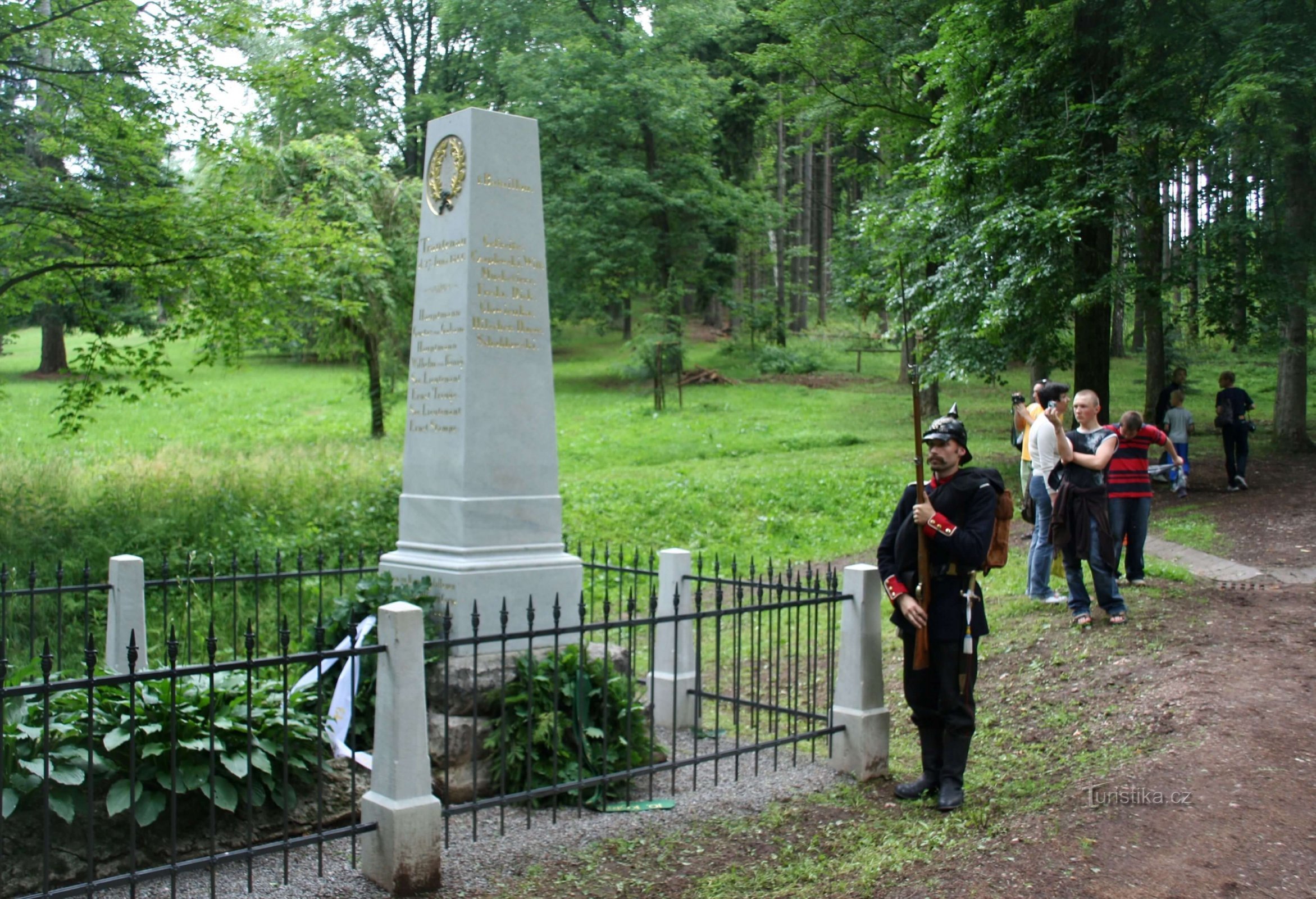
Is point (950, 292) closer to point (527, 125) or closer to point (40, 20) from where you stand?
point (527, 125)

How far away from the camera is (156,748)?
454 cm

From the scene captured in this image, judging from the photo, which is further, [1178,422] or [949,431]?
[1178,422]

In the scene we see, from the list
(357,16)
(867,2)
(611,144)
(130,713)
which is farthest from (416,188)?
(357,16)

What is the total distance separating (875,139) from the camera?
27797mm

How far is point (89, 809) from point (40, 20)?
10170 millimetres

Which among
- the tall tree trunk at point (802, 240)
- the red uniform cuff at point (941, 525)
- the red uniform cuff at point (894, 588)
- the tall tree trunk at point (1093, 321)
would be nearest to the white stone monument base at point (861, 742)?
the red uniform cuff at point (894, 588)

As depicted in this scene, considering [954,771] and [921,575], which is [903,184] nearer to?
[921,575]

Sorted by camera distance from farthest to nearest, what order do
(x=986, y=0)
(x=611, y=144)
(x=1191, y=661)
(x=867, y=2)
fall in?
1. (x=611, y=144)
2. (x=867, y=2)
3. (x=986, y=0)
4. (x=1191, y=661)

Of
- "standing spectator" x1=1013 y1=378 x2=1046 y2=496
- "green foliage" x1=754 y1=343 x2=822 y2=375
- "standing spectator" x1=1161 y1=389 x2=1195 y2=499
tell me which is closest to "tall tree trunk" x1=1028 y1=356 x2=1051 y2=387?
"standing spectator" x1=1161 y1=389 x2=1195 y2=499

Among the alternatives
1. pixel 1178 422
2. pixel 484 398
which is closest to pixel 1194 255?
pixel 1178 422

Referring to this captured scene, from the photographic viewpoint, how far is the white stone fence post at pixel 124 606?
709 cm

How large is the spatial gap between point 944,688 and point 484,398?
2929 millimetres

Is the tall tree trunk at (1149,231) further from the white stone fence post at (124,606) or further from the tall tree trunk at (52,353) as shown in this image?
the tall tree trunk at (52,353)

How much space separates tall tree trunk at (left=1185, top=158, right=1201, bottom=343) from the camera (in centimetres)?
1412
